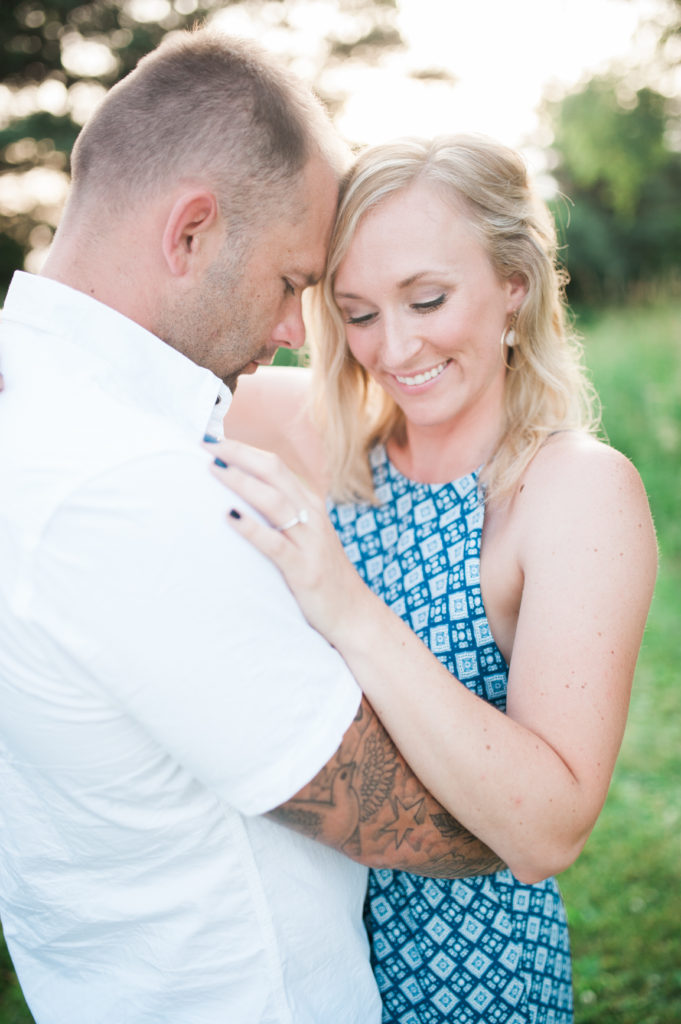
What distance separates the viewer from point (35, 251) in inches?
733

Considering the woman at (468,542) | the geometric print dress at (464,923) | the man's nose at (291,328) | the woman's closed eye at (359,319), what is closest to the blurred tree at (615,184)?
the woman at (468,542)

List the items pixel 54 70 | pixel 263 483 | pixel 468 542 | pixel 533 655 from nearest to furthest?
pixel 263 483
pixel 533 655
pixel 468 542
pixel 54 70

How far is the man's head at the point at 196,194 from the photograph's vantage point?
151 cm

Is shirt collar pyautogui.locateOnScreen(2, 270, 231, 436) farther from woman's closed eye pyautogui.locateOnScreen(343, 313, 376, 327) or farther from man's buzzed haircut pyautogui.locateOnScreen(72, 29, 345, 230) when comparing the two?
woman's closed eye pyautogui.locateOnScreen(343, 313, 376, 327)

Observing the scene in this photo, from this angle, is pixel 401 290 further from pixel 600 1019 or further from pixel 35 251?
pixel 35 251

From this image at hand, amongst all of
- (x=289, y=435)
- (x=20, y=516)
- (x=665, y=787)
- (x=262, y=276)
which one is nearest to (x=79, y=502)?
(x=20, y=516)

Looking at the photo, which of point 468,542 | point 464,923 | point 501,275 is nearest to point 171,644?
point 468,542

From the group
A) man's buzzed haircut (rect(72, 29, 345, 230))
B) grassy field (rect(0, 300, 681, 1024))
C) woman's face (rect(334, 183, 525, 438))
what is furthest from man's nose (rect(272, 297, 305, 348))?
grassy field (rect(0, 300, 681, 1024))

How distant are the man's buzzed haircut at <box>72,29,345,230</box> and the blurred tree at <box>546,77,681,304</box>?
42.3ft

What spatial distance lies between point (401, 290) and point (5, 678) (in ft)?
4.59

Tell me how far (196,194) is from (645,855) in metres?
4.00

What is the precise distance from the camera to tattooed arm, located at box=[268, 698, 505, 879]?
50.9 inches

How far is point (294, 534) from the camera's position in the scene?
1320 millimetres

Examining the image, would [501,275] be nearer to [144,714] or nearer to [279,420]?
[279,420]
